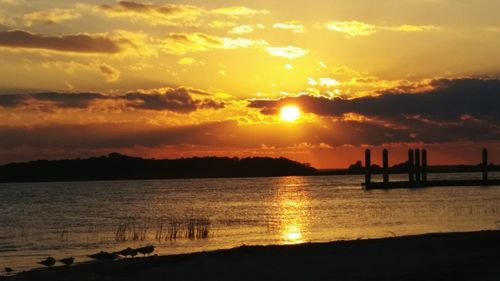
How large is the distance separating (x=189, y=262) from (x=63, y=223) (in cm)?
5102

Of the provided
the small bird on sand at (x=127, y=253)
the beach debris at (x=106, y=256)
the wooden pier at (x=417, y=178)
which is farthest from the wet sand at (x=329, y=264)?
the wooden pier at (x=417, y=178)

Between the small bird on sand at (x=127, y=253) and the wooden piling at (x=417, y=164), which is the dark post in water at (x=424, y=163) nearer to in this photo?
the wooden piling at (x=417, y=164)

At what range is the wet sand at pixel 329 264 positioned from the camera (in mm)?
22031

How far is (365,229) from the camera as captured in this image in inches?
2231

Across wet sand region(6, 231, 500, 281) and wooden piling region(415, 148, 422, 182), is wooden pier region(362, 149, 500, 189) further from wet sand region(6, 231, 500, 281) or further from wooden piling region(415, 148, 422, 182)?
wet sand region(6, 231, 500, 281)

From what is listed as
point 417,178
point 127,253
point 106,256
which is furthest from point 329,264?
point 417,178

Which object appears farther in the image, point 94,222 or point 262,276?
point 94,222

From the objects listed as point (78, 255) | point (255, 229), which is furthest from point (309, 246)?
point (255, 229)

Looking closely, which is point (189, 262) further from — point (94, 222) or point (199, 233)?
point (94, 222)

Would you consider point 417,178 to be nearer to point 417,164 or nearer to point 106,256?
point 417,164

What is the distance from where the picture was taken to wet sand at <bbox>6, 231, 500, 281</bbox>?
22031 mm

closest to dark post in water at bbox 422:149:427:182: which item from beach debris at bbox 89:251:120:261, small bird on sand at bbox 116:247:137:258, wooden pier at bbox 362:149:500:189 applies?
wooden pier at bbox 362:149:500:189

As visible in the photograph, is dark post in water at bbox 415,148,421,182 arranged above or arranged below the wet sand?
above

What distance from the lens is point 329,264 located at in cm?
2452
